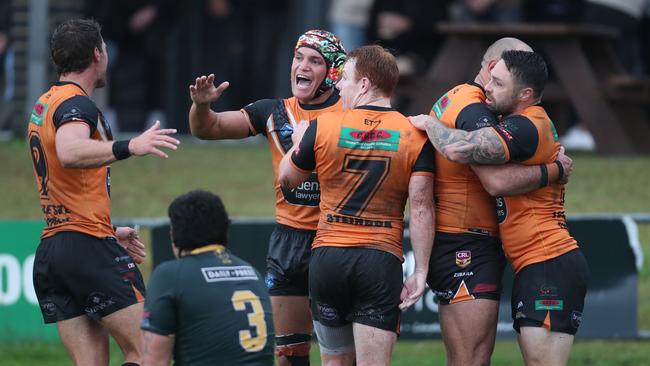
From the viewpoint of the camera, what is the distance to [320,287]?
7.10m

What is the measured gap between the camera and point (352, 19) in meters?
16.6

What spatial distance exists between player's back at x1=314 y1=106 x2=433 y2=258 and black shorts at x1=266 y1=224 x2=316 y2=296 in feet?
2.51

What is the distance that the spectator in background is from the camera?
54.5ft

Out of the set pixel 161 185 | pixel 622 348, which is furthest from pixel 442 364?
pixel 161 185

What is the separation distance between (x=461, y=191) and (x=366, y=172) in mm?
593

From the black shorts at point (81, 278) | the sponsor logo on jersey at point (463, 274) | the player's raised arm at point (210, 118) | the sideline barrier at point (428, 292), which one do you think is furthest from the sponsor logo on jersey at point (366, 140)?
the sideline barrier at point (428, 292)

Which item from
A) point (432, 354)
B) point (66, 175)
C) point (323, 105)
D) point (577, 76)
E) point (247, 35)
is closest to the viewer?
point (66, 175)

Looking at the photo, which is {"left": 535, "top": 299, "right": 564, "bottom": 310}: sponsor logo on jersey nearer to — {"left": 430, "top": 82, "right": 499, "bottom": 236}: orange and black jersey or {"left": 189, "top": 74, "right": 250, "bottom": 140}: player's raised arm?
{"left": 430, "top": 82, "right": 499, "bottom": 236}: orange and black jersey

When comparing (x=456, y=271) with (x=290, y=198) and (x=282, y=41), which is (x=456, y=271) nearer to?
(x=290, y=198)

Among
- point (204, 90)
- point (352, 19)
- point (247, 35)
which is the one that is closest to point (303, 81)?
point (204, 90)

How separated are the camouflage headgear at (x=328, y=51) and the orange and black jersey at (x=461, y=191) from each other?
36.3 inches

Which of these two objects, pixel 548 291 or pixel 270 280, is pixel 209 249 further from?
pixel 548 291

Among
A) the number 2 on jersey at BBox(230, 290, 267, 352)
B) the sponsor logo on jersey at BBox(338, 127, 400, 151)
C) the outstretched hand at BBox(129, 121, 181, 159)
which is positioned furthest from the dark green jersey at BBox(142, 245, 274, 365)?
the sponsor logo on jersey at BBox(338, 127, 400, 151)

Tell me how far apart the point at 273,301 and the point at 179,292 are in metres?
1.94
